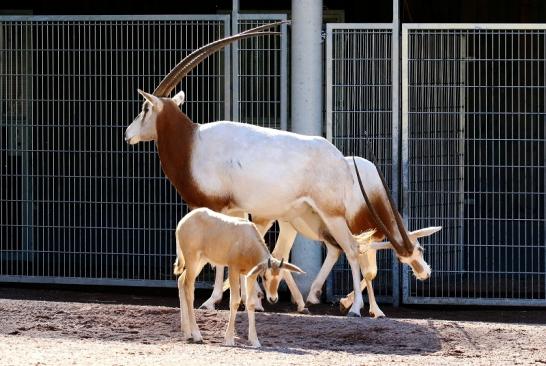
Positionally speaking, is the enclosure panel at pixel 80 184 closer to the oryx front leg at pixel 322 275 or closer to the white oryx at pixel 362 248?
the white oryx at pixel 362 248

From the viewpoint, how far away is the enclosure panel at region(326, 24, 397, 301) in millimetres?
12922

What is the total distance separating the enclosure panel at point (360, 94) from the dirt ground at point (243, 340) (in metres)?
2.63

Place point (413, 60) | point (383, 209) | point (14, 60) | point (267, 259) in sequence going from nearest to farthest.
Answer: point (267, 259) < point (383, 209) < point (413, 60) < point (14, 60)

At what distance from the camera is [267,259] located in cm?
914

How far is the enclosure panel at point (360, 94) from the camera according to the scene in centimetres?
1292

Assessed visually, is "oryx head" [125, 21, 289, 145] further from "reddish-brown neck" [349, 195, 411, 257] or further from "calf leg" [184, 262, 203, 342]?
"calf leg" [184, 262, 203, 342]

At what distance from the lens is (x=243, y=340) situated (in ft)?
31.4

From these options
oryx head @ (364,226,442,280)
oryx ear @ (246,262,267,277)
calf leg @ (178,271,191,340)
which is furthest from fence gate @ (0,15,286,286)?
oryx ear @ (246,262,267,277)

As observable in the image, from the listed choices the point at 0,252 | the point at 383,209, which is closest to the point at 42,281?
the point at 0,252

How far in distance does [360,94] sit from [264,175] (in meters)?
1.89

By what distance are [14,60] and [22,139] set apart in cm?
132

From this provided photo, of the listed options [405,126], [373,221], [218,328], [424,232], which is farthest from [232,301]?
[405,126]

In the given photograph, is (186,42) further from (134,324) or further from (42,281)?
(134,324)

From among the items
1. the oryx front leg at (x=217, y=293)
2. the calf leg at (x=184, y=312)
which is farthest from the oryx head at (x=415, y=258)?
the calf leg at (x=184, y=312)
